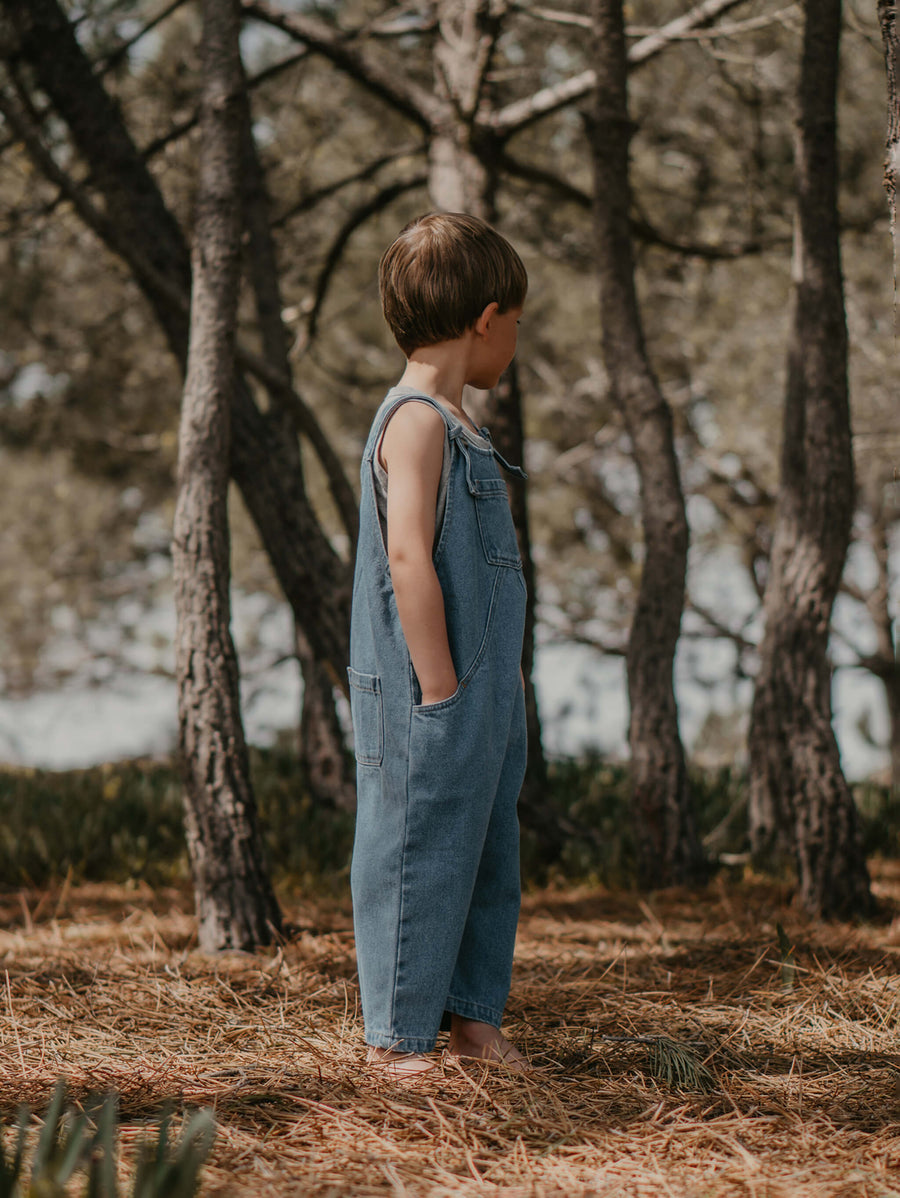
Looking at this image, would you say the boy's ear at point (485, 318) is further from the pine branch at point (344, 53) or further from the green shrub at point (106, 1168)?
the pine branch at point (344, 53)

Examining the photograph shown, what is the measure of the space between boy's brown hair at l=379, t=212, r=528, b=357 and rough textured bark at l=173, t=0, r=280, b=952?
4.31ft

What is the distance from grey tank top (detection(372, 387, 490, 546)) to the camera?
2143 millimetres

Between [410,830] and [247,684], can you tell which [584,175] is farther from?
[410,830]

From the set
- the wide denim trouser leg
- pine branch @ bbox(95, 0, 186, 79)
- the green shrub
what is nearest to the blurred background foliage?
pine branch @ bbox(95, 0, 186, 79)

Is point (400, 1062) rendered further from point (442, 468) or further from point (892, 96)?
point (892, 96)

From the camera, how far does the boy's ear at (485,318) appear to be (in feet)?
7.14

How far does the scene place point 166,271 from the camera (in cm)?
439

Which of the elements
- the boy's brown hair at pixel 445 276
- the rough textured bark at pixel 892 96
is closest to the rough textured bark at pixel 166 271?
the boy's brown hair at pixel 445 276

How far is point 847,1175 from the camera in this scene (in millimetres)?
1646

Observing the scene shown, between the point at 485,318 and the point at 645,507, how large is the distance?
2.34 meters

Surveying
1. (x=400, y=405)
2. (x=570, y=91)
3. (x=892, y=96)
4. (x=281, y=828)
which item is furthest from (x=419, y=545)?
(x=570, y=91)

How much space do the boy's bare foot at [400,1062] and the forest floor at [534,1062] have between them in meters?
0.03

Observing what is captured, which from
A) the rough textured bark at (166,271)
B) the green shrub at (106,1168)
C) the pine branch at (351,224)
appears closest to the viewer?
the green shrub at (106,1168)

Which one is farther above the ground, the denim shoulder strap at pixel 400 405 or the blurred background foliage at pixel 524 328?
the blurred background foliage at pixel 524 328
